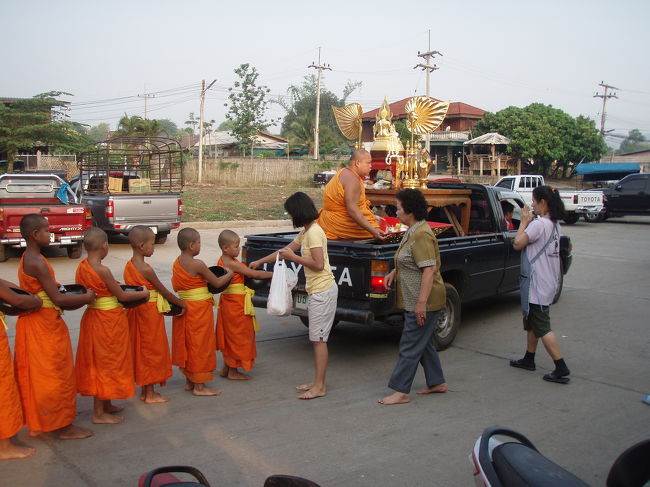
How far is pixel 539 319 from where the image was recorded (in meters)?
5.53

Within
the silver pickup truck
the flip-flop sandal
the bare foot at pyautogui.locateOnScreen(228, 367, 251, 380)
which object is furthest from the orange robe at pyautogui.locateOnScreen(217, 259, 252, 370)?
the silver pickup truck

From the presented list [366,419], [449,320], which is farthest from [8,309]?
[449,320]

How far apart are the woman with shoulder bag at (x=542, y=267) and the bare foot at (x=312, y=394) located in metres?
2.05

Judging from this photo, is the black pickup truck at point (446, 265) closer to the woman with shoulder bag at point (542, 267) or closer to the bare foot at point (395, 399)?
the bare foot at point (395, 399)

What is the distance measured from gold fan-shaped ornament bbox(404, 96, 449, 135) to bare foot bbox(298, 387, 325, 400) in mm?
4542

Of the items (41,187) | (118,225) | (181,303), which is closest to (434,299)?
(181,303)

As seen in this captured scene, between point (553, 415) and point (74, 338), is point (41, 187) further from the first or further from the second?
point (553, 415)

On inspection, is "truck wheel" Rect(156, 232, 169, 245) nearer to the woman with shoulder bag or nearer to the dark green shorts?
the woman with shoulder bag

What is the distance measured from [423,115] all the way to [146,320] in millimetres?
5242

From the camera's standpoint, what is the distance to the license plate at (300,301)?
232 inches

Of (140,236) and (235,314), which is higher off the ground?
(140,236)

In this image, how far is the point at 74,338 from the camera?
670cm

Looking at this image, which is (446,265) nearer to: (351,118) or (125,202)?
(351,118)

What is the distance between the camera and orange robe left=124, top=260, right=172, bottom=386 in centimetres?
470
